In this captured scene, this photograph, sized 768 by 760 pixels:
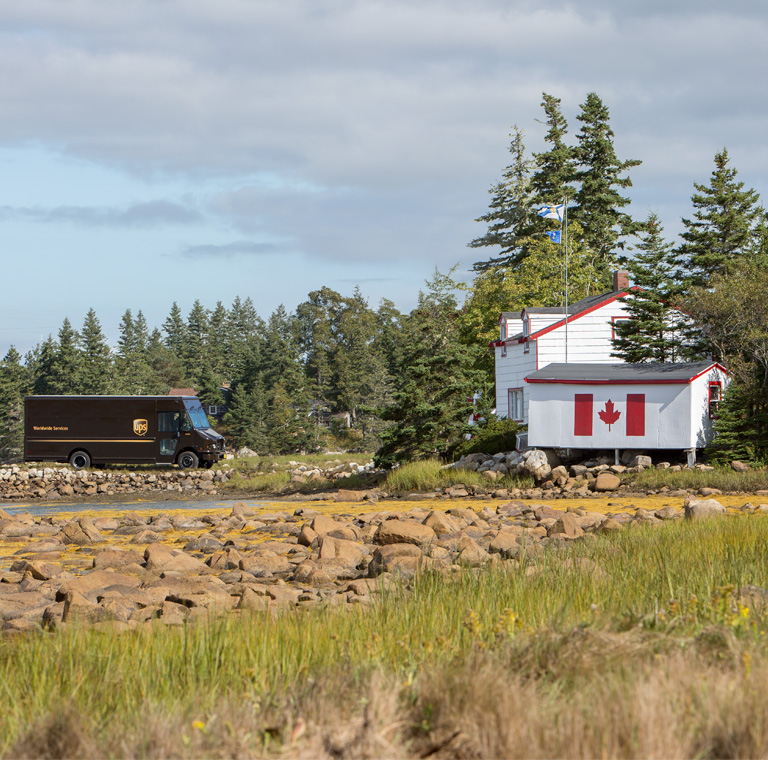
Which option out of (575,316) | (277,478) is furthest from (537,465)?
(277,478)

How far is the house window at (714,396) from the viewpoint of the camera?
93.5 ft

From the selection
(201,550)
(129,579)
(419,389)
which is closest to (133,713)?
(129,579)

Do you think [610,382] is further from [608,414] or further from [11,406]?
Result: [11,406]

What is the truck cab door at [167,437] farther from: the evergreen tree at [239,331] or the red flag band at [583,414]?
the evergreen tree at [239,331]

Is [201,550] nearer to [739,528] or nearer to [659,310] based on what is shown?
[739,528]

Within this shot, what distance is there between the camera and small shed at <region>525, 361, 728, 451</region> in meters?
28.0

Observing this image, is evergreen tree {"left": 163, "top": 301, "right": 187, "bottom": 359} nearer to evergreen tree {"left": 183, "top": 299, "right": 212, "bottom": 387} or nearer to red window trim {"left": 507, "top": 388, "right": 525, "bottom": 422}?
evergreen tree {"left": 183, "top": 299, "right": 212, "bottom": 387}

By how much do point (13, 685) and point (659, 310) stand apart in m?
31.7

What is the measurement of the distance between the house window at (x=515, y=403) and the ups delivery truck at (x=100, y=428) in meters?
14.0

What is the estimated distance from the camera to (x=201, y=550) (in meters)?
15.8

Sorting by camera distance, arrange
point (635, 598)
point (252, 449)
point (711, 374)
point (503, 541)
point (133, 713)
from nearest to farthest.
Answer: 1. point (133, 713)
2. point (635, 598)
3. point (503, 541)
4. point (711, 374)
5. point (252, 449)

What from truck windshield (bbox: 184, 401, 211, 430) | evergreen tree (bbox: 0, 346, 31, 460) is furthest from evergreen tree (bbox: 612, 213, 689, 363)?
evergreen tree (bbox: 0, 346, 31, 460)

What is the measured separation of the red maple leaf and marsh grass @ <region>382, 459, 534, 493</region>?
327 centimetres

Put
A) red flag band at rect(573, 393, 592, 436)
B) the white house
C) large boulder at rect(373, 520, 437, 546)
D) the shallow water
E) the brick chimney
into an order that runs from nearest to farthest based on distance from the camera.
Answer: large boulder at rect(373, 520, 437, 546) → the shallow water → red flag band at rect(573, 393, 592, 436) → the white house → the brick chimney
